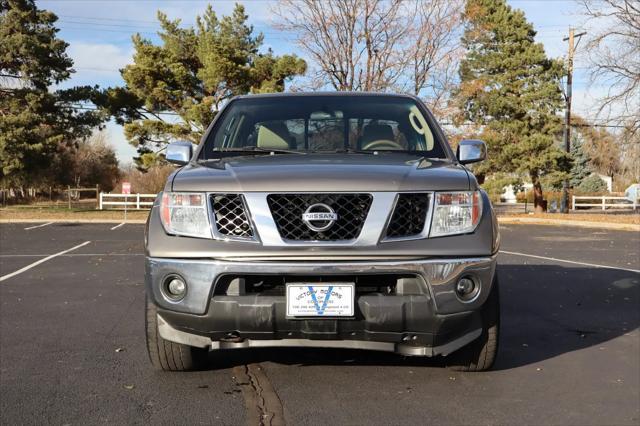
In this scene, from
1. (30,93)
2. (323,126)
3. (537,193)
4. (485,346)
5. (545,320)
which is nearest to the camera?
(485,346)

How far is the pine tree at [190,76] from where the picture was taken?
35.0 meters

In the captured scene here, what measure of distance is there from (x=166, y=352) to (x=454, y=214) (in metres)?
1.90

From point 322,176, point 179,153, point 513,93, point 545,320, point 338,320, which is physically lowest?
point 545,320

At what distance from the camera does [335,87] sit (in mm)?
29828

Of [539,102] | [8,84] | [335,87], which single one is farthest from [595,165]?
[8,84]

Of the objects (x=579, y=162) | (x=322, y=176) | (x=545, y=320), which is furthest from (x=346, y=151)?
(x=579, y=162)

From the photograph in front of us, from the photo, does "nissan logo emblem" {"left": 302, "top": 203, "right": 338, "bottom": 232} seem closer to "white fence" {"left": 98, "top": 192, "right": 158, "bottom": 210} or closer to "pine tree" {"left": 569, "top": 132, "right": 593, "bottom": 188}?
"white fence" {"left": 98, "top": 192, "right": 158, "bottom": 210}

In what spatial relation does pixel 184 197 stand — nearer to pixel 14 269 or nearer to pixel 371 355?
pixel 371 355

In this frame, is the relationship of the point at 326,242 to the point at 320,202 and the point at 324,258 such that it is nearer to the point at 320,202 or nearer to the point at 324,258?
the point at 324,258

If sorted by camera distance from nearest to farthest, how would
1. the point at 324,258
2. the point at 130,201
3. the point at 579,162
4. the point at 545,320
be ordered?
the point at 324,258
the point at 545,320
the point at 130,201
the point at 579,162

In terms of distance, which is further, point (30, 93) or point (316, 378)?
point (30, 93)

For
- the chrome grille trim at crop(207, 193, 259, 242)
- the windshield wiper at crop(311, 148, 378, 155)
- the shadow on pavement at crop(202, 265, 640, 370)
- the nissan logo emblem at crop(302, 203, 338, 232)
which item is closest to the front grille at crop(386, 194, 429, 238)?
the nissan logo emblem at crop(302, 203, 338, 232)

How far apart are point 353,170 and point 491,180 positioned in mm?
35709

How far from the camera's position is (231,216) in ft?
12.0
